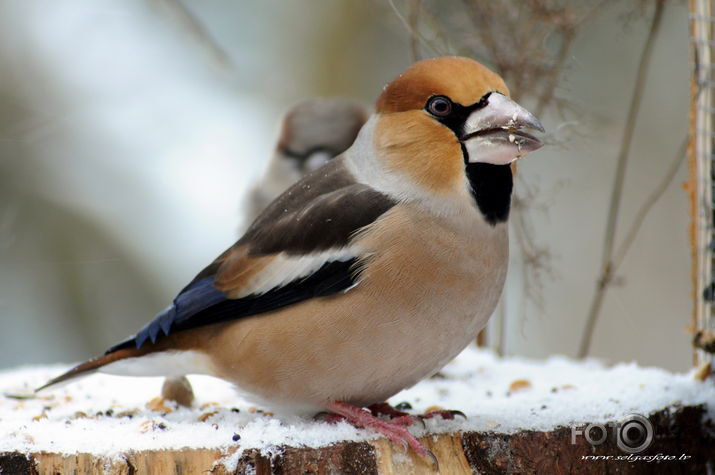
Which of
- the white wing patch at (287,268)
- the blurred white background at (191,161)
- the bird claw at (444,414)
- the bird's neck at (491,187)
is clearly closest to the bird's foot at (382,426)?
the bird claw at (444,414)

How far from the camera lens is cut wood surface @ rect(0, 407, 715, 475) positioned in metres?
2.35

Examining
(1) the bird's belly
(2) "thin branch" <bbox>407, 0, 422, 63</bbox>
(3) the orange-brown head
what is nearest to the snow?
(1) the bird's belly

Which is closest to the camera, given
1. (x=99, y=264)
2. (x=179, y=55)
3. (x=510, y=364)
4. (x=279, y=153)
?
(x=510, y=364)

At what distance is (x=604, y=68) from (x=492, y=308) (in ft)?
15.0

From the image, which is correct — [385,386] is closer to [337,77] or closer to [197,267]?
[197,267]

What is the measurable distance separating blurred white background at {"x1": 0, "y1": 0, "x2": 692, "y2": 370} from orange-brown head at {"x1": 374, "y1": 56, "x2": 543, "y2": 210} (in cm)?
358

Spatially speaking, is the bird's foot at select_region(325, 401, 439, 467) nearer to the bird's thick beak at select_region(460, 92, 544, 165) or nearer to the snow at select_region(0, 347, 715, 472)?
the snow at select_region(0, 347, 715, 472)

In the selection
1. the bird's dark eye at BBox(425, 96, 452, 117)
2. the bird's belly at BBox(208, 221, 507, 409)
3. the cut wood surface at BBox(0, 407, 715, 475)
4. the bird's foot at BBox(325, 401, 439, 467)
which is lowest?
the cut wood surface at BBox(0, 407, 715, 475)

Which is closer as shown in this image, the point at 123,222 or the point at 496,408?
the point at 496,408

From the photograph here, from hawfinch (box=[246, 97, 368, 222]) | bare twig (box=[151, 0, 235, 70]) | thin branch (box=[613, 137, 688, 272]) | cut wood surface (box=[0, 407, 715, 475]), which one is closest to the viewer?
cut wood surface (box=[0, 407, 715, 475])

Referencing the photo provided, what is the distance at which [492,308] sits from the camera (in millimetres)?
2732

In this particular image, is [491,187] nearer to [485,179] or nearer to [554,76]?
[485,179]

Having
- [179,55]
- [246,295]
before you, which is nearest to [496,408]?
[246,295]

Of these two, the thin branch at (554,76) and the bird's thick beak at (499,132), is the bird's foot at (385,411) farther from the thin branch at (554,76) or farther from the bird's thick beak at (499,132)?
the thin branch at (554,76)
